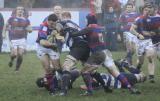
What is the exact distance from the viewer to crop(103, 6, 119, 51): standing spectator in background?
24.1 m

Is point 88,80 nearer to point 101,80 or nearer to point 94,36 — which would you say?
point 101,80

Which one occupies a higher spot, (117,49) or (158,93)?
(158,93)

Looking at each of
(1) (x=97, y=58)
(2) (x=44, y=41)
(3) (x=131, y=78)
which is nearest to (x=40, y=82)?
(2) (x=44, y=41)

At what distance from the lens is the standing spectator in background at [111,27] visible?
24.1m

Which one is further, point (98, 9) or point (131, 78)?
point (98, 9)

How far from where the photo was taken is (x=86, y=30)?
12.4m

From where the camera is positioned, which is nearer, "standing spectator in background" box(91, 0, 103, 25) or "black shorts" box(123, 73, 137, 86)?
"black shorts" box(123, 73, 137, 86)

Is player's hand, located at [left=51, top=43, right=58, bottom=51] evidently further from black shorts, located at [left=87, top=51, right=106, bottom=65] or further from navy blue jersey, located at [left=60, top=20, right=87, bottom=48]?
black shorts, located at [left=87, top=51, right=106, bottom=65]

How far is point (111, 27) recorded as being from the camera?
24.5m

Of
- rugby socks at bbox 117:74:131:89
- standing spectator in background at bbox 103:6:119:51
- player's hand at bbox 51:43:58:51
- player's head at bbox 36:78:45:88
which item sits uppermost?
player's hand at bbox 51:43:58:51

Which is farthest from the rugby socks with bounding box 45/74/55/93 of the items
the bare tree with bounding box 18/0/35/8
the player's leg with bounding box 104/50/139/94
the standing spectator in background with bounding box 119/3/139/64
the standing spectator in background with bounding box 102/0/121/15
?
the bare tree with bounding box 18/0/35/8

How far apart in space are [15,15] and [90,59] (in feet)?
21.4

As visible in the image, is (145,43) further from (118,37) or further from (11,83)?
(118,37)

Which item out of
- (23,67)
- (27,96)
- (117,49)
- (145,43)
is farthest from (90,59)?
(117,49)
